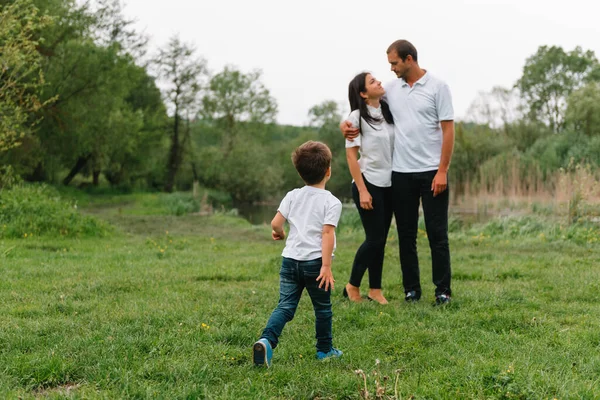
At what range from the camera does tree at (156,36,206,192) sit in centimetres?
3825

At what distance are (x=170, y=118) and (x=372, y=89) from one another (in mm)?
37206

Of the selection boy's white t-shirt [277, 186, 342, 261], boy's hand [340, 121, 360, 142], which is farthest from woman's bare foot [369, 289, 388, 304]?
boy's white t-shirt [277, 186, 342, 261]

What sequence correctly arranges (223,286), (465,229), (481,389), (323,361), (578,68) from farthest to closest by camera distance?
(578,68)
(465,229)
(223,286)
(323,361)
(481,389)

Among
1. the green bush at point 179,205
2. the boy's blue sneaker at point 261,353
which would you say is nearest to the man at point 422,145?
the boy's blue sneaker at point 261,353

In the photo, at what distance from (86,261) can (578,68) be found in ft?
179

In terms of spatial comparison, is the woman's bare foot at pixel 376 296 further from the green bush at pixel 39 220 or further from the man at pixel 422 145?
the green bush at pixel 39 220

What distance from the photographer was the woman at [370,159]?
500 cm

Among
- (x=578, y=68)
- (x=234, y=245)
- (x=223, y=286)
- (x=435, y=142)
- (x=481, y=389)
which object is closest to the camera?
(x=481, y=389)

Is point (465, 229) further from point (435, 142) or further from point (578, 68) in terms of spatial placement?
point (578, 68)

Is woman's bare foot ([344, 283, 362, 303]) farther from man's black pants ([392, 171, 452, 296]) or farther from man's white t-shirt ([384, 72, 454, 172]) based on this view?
man's white t-shirt ([384, 72, 454, 172])

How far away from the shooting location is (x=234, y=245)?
10625mm

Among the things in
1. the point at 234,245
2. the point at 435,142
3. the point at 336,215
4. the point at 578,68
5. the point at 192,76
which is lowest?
the point at 234,245

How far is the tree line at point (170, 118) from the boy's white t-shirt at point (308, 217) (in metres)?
8.41

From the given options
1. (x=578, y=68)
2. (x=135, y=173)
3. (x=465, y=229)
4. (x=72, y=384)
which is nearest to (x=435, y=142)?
(x=72, y=384)
